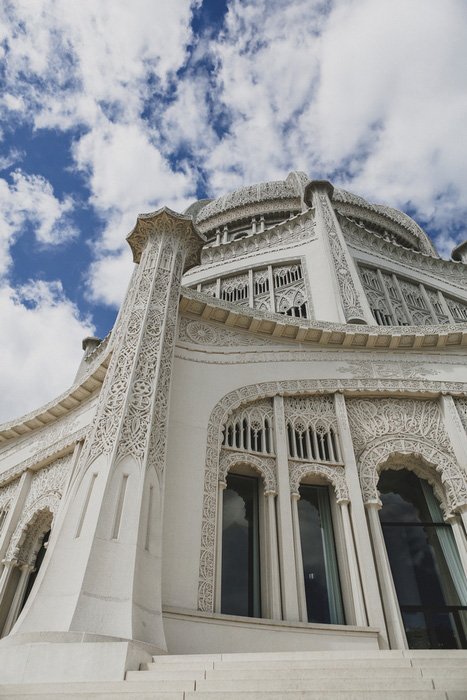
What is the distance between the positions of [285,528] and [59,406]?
586 centimetres

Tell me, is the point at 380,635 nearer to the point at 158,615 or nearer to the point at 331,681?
the point at 158,615

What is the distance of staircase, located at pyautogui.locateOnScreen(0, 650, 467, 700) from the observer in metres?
2.95

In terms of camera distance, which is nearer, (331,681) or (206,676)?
(331,681)

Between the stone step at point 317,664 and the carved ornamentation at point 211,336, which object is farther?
the carved ornamentation at point 211,336

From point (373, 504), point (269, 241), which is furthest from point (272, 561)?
point (269, 241)

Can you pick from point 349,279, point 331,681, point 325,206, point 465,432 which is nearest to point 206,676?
point 331,681

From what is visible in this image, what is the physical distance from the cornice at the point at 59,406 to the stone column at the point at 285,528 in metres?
3.75

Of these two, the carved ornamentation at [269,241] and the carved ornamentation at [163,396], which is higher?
the carved ornamentation at [269,241]

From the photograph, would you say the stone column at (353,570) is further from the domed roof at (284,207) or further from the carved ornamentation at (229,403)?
the domed roof at (284,207)

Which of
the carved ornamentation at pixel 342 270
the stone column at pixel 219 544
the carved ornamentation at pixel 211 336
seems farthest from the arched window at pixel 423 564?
the carved ornamentation at pixel 342 270

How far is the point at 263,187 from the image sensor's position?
24016 millimetres

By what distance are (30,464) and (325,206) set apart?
43.4 feet

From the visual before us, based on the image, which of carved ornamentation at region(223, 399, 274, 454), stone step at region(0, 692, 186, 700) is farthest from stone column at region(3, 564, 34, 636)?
stone step at region(0, 692, 186, 700)

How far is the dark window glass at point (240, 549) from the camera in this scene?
6625 millimetres
